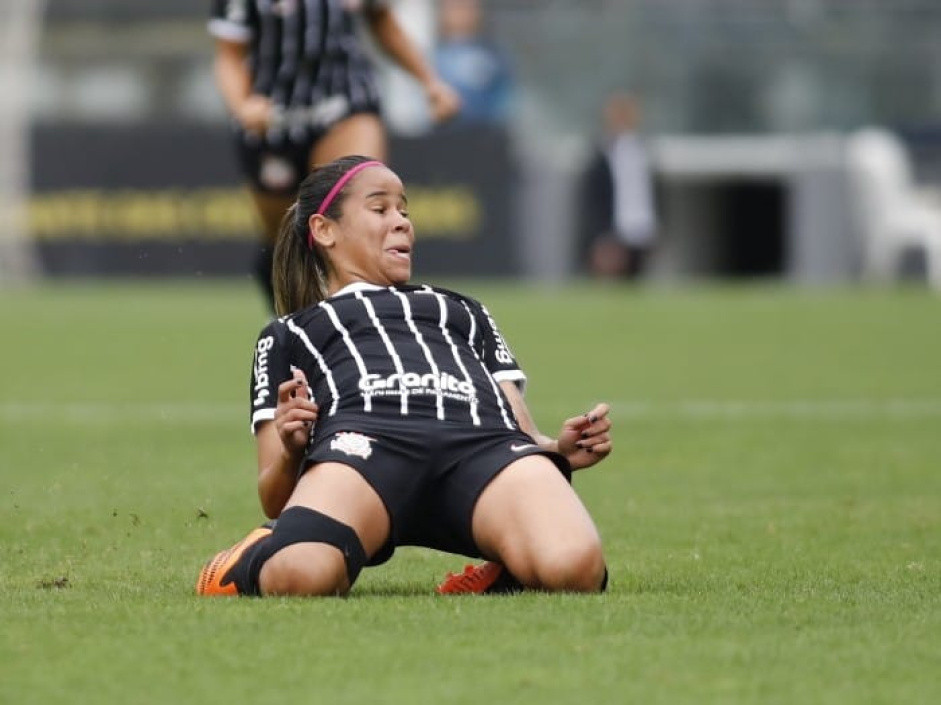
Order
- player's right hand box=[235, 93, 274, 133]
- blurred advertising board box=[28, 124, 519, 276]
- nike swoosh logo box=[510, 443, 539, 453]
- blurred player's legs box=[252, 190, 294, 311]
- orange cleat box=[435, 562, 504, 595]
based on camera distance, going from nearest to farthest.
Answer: orange cleat box=[435, 562, 504, 595] → nike swoosh logo box=[510, 443, 539, 453] → player's right hand box=[235, 93, 274, 133] → blurred player's legs box=[252, 190, 294, 311] → blurred advertising board box=[28, 124, 519, 276]

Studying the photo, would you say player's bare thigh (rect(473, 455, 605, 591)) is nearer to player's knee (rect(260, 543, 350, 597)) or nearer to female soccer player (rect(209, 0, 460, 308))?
player's knee (rect(260, 543, 350, 597))

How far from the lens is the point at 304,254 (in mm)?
5887

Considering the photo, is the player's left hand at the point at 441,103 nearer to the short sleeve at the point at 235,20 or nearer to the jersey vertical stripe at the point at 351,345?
the short sleeve at the point at 235,20

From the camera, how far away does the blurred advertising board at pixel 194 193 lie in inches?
967

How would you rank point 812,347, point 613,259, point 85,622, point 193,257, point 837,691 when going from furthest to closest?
1. point 193,257
2. point 613,259
3. point 812,347
4. point 85,622
5. point 837,691

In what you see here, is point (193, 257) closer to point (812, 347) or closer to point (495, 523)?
point (812, 347)

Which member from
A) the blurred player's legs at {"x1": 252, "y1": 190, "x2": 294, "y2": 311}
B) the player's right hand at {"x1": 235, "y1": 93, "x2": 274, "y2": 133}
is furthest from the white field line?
the player's right hand at {"x1": 235, "y1": 93, "x2": 274, "y2": 133}

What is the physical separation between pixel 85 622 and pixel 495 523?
3.27ft

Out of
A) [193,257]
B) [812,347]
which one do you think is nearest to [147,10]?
[193,257]

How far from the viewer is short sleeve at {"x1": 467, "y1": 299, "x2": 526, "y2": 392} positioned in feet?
18.8

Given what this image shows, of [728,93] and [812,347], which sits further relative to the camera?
[728,93]

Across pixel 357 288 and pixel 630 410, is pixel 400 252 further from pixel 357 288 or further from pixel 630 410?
pixel 630 410

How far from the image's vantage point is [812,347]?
14.9 m

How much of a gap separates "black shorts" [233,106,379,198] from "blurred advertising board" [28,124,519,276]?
1416cm
